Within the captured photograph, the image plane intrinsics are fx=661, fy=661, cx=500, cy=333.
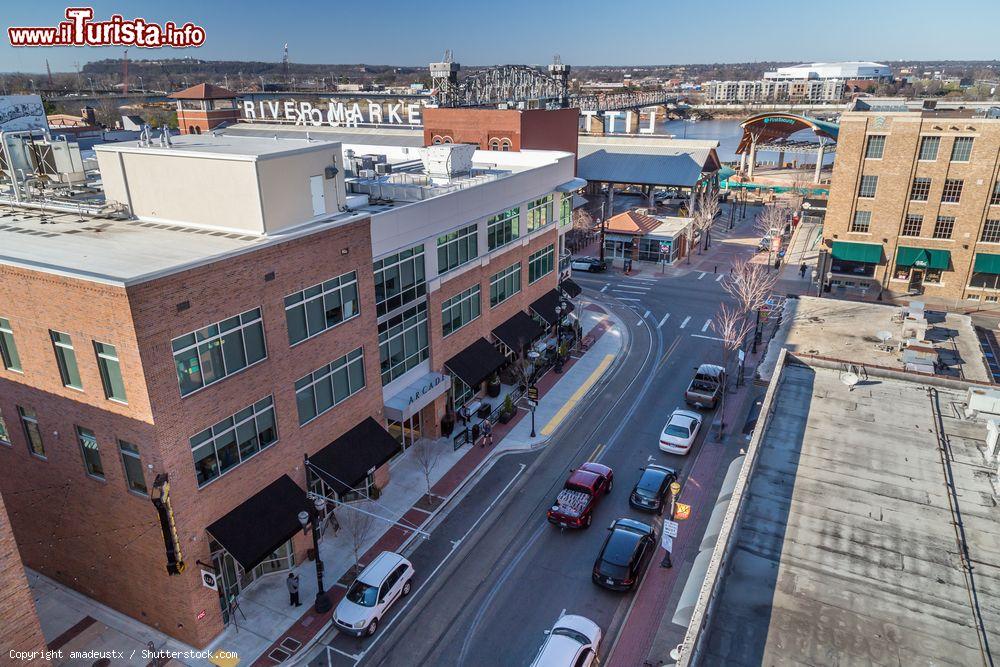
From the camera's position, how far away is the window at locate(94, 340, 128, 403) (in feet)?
58.7

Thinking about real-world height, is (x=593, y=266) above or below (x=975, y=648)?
below

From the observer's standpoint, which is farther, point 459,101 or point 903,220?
point 459,101

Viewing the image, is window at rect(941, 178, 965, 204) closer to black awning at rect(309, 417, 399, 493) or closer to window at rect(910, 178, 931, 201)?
window at rect(910, 178, 931, 201)

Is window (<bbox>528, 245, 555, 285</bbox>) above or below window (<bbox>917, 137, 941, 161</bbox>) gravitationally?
below

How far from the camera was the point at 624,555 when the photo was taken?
72.8 feet

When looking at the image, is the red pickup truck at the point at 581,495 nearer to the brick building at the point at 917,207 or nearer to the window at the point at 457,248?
the window at the point at 457,248

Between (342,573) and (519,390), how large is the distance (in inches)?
619

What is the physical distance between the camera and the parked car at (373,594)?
20188 mm

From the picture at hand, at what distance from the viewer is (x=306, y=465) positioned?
2366 cm

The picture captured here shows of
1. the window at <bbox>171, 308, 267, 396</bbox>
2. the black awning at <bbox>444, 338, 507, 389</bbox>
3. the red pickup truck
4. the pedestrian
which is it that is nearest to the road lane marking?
the black awning at <bbox>444, 338, 507, 389</bbox>

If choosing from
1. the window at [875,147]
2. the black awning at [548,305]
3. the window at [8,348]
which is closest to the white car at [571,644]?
the window at [8,348]

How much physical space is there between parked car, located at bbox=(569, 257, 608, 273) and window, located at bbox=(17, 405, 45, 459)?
1765 inches

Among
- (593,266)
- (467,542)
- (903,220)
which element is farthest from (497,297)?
(903,220)

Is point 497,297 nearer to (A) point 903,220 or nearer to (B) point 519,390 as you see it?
(B) point 519,390
